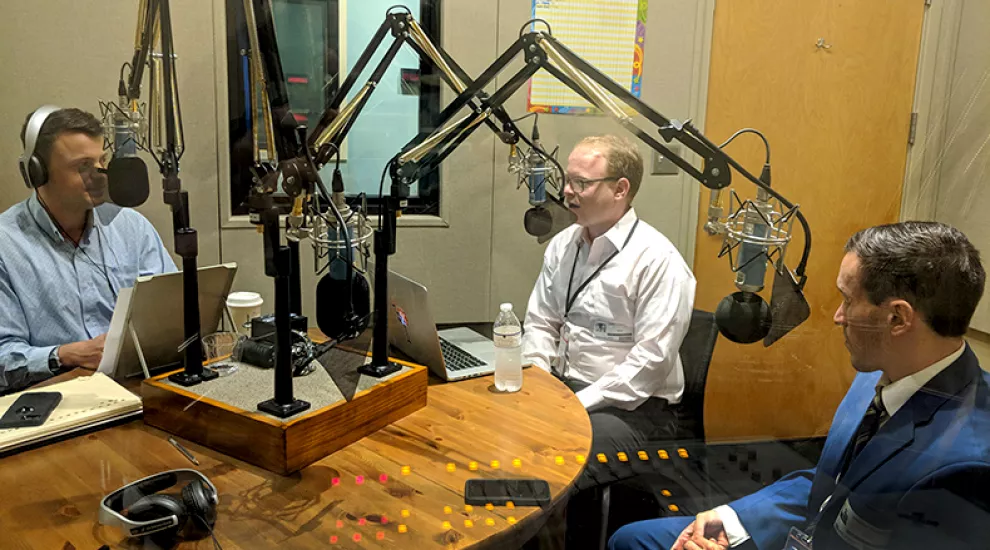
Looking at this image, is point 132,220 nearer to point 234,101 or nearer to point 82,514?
point 234,101

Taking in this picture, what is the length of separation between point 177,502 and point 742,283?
1105 mm

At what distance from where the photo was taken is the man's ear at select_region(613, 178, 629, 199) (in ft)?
7.02

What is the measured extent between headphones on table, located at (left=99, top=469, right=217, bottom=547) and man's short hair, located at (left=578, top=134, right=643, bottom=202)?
150 centimetres

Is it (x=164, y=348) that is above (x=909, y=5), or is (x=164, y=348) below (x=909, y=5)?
below

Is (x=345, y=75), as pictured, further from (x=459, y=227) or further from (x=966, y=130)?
(x=966, y=130)

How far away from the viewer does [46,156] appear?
168 cm

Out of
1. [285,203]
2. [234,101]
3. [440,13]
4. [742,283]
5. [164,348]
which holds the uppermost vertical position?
[440,13]

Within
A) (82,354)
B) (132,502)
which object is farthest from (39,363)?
(132,502)

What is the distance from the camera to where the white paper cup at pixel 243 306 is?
1677mm

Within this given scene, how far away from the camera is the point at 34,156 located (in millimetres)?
1703

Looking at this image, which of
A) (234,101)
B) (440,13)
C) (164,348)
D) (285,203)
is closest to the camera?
(285,203)

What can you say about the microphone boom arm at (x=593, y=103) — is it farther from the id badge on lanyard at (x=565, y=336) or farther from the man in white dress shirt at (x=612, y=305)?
the id badge on lanyard at (x=565, y=336)

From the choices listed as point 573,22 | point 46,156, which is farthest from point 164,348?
point 573,22

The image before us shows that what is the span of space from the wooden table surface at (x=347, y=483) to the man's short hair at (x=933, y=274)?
0.60m
